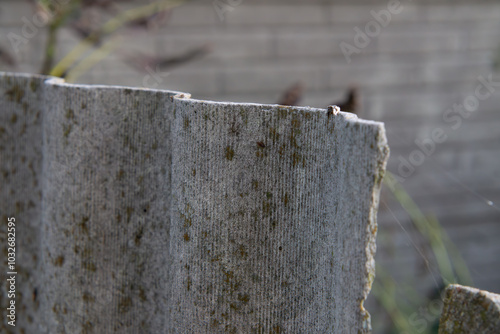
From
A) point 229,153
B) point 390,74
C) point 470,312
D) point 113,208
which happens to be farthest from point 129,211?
point 390,74

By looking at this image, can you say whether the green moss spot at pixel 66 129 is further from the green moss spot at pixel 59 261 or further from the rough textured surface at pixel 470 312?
the rough textured surface at pixel 470 312

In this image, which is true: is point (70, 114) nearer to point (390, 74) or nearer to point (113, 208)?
point (113, 208)

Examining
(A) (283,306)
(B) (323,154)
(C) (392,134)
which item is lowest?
(A) (283,306)

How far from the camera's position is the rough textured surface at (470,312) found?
74 cm

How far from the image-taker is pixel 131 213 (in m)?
1.09

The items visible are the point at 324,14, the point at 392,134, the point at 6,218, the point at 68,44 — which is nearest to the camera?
the point at 6,218

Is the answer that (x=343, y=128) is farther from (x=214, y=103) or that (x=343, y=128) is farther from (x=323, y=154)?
(x=214, y=103)

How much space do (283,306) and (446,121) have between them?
11.5 ft

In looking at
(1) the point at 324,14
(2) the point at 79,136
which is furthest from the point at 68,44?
(2) the point at 79,136

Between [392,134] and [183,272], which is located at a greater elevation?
[392,134]

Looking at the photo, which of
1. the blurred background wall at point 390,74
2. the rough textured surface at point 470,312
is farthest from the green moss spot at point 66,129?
the blurred background wall at point 390,74

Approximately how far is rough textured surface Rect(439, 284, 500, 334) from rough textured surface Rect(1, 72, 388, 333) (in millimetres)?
126

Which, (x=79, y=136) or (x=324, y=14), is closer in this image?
(x=79, y=136)

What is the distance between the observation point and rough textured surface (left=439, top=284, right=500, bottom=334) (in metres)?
0.74
